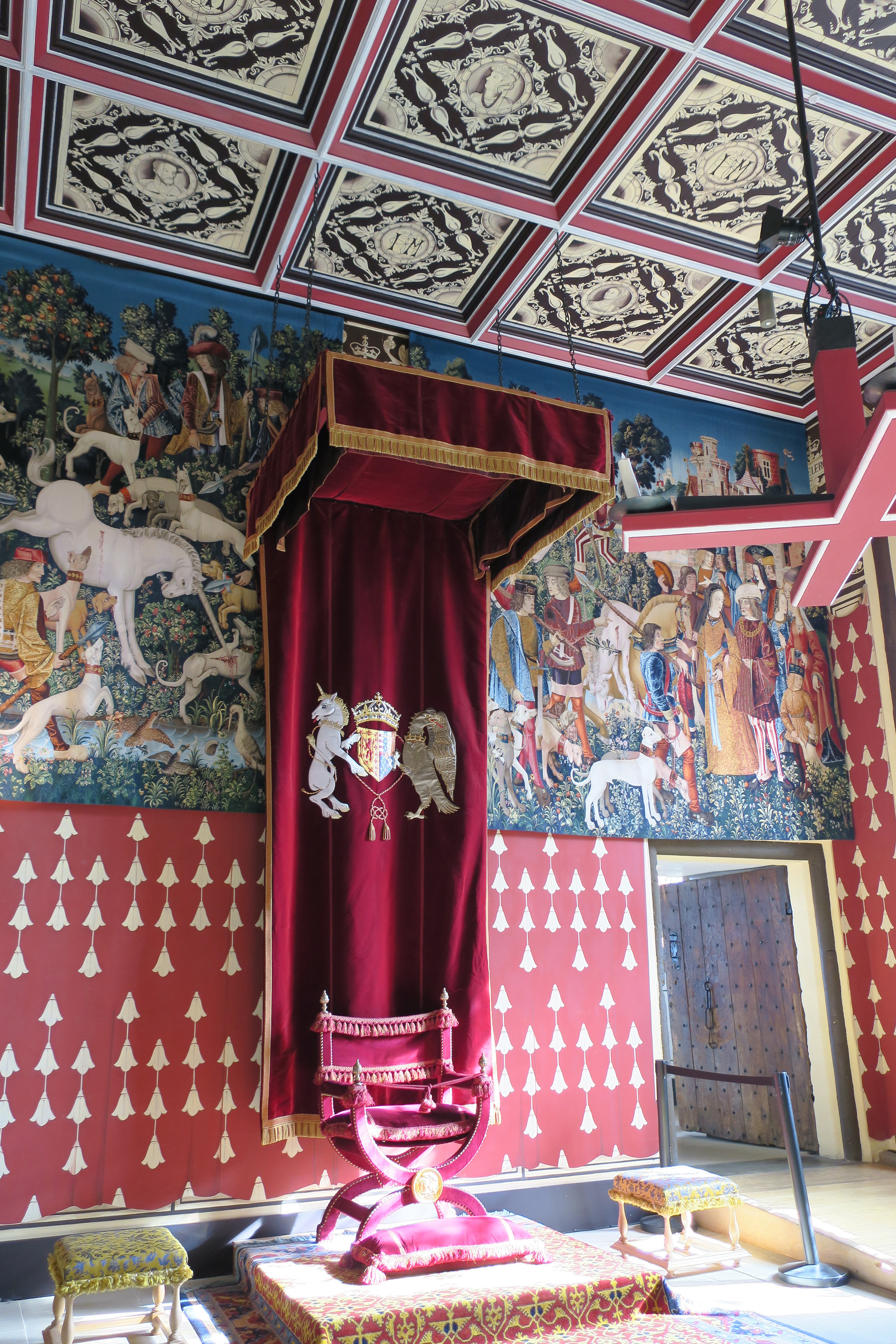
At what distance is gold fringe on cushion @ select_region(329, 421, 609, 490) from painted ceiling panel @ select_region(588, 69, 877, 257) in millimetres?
1980

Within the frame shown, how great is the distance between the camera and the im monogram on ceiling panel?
5.51 metres

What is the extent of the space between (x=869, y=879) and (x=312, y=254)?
5.96 m

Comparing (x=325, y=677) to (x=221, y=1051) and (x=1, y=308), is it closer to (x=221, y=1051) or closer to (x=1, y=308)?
(x=221, y=1051)

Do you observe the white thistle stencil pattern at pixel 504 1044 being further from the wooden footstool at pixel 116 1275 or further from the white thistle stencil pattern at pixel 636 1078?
the wooden footstool at pixel 116 1275

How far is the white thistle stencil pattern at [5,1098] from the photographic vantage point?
16.8 ft

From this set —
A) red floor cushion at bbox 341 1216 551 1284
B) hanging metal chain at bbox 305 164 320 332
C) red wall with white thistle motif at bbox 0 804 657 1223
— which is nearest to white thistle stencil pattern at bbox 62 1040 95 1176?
red wall with white thistle motif at bbox 0 804 657 1223

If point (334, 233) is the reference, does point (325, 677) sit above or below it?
below

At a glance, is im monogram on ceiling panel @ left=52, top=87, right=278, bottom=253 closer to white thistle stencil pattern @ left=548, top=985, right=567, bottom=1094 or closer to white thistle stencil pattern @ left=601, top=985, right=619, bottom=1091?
white thistle stencil pattern @ left=548, top=985, right=567, bottom=1094

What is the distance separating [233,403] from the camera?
6.66 m

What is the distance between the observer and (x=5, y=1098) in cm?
519

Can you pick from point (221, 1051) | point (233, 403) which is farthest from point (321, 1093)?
point (233, 403)

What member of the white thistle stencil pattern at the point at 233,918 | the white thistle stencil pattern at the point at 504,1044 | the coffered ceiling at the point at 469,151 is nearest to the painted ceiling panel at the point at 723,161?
the coffered ceiling at the point at 469,151

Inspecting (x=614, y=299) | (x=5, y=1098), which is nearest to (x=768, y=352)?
(x=614, y=299)

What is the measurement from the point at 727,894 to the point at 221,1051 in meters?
4.99
